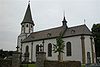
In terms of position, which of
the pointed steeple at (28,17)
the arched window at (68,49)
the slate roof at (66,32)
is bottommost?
the arched window at (68,49)

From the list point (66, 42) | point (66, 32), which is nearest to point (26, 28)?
point (66, 32)

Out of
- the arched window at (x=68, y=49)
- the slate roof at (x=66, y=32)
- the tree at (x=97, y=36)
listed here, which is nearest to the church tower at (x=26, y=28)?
the slate roof at (x=66, y=32)

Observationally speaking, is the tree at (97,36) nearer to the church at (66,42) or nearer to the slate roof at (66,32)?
the slate roof at (66,32)

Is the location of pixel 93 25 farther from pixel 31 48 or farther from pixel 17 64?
pixel 17 64

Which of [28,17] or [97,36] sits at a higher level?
[28,17]

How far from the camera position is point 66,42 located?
34.2 m

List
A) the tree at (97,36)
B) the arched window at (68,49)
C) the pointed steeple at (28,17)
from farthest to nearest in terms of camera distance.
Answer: the pointed steeple at (28,17), the tree at (97,36), the arched window at (68,49)

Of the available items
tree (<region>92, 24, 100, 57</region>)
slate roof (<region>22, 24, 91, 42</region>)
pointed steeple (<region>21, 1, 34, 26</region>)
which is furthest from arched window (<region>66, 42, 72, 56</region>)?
pointed steeple (<region>21, 1, 34, 26</region>)

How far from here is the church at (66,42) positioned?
104ft

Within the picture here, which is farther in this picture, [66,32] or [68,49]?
[66,32]

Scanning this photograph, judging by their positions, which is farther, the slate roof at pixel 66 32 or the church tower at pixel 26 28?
the church tower at pixel 26 28

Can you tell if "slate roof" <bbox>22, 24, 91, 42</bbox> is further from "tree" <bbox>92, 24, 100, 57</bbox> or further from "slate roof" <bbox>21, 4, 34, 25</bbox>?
"tree" <bbox>92, 24, 100, 57</bbox>

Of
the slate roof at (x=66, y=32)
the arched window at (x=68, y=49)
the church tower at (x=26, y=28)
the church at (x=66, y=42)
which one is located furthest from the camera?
the church tower at (x=26, y=28)

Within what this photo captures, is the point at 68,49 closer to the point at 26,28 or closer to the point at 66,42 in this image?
the point at 66,42
